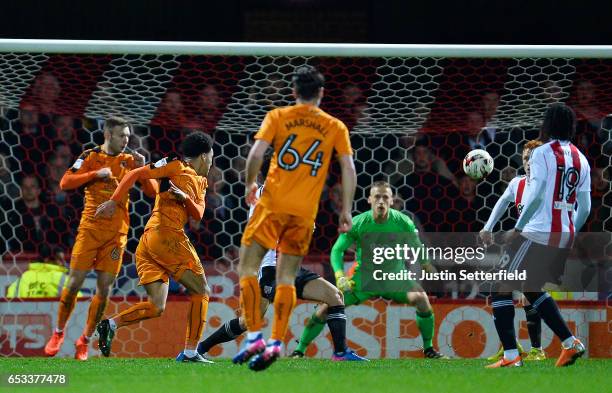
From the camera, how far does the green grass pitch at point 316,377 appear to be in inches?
229

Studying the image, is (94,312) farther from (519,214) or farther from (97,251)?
(519,214)

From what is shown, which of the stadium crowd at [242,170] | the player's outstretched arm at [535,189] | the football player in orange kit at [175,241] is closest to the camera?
the player's outstretched arm at [535,189]

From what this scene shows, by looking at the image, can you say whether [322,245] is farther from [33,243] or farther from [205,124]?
[33,243]

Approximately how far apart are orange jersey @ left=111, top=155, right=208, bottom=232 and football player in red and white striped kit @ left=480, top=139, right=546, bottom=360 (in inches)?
81.1

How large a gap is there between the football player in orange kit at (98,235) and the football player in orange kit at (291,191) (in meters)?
2.60

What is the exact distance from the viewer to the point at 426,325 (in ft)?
29.7

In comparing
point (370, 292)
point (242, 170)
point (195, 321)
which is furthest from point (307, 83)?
point (242, 170)

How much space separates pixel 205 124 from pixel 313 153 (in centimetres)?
401

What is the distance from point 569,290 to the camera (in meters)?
9.66

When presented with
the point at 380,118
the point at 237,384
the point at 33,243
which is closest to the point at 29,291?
the point at 33,243

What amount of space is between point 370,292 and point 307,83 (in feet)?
10.6

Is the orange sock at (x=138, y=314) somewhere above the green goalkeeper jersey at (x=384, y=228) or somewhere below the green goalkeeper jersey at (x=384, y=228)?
below

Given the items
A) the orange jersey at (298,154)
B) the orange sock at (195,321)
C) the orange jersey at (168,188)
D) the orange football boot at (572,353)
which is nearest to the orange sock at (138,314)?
the orange sock at (195,321)

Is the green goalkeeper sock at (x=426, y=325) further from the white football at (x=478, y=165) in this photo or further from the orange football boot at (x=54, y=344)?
the orange football boot at (x=54, y=344)
